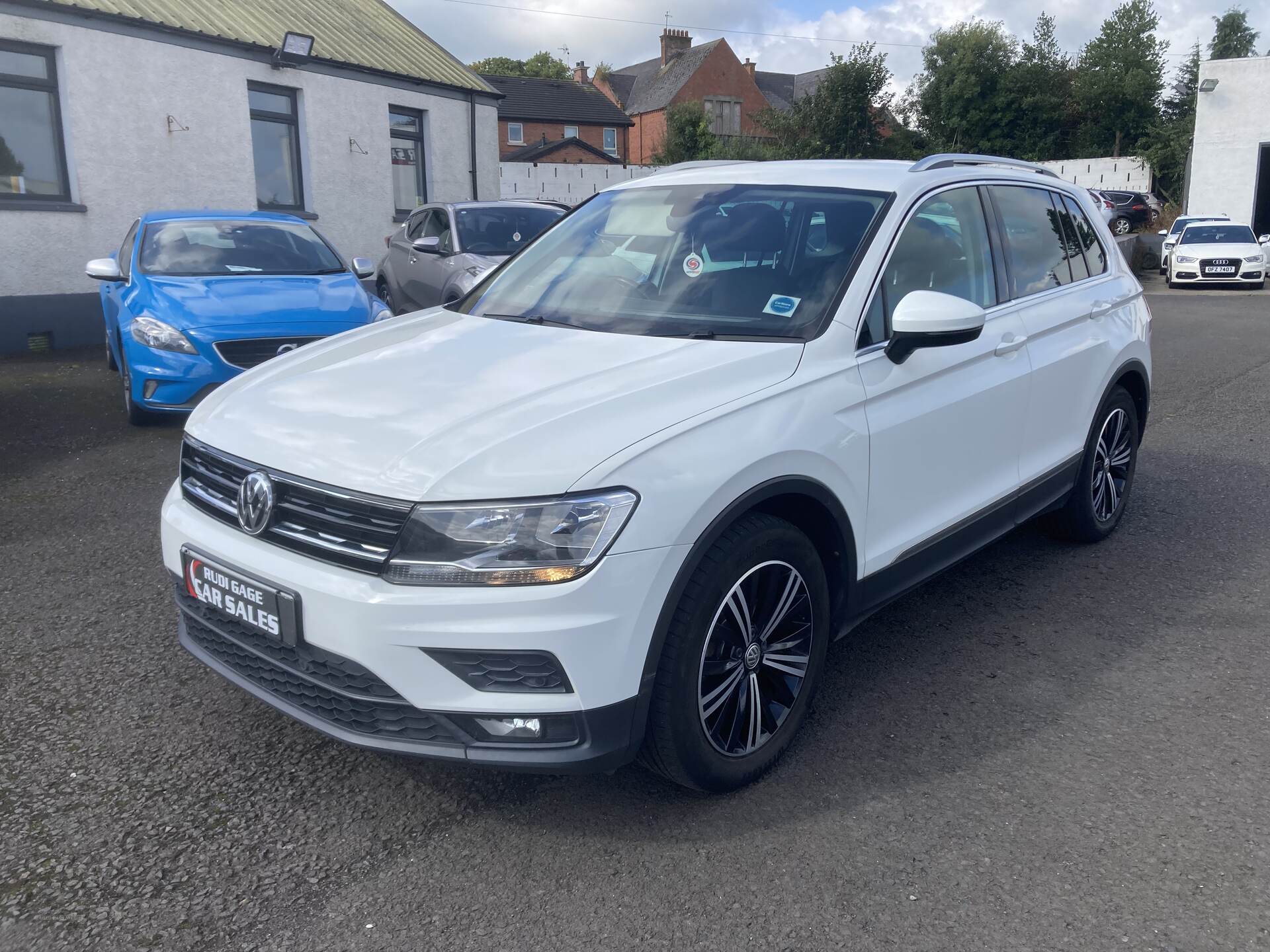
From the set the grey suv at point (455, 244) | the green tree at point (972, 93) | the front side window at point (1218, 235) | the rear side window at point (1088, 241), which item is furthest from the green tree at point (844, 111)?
the rear side window at point (1088, 241)

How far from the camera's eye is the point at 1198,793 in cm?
306

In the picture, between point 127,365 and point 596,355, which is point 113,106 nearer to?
point 127,365

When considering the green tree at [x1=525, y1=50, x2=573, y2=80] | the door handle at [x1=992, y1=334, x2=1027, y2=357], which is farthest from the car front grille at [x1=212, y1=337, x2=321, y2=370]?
the green tree at [x1=525, y1=50, x2=573, y2=80]

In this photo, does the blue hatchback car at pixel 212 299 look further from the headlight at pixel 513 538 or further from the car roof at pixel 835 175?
the headlight at pixel 513 538

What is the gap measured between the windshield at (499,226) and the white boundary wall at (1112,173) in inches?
1366

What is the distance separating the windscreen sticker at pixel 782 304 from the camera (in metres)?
3.39

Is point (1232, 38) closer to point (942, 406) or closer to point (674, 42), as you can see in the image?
point (674, 42)

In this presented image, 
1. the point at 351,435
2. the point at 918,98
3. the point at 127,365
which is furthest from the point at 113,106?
the point at 918,98

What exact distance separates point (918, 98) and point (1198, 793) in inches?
2246

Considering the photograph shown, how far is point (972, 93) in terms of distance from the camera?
52.1 metres

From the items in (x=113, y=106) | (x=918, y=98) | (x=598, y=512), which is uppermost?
(x=918, y=98)

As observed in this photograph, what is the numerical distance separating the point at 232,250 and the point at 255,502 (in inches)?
256

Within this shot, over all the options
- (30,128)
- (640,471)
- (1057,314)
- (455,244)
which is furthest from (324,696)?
(30,128)

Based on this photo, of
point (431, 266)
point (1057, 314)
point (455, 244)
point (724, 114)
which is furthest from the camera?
point (724, 114)
